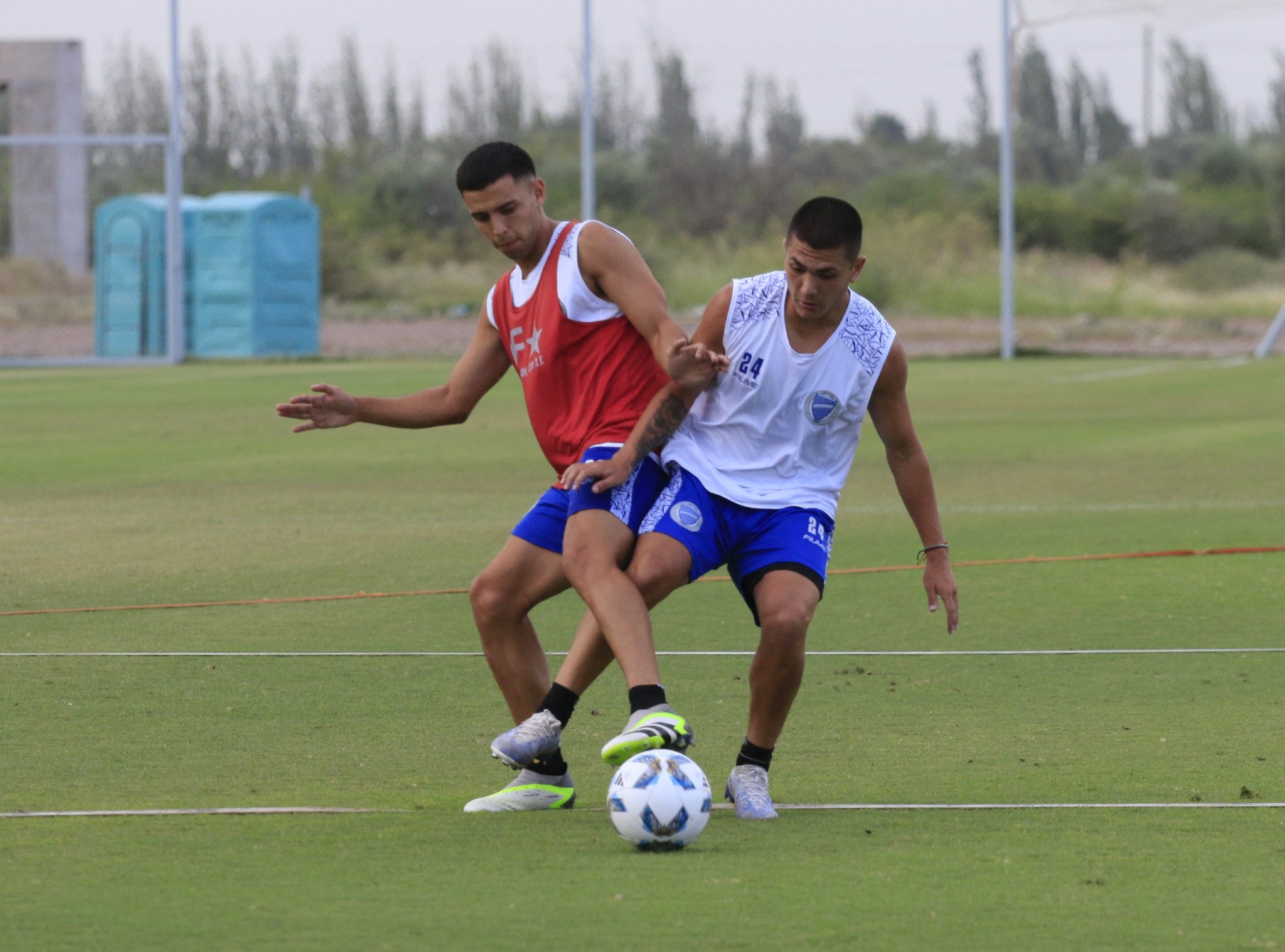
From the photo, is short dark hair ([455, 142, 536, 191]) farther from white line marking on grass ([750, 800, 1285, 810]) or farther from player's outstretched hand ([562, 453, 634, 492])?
white line marking on grass ([750, 800, 1285, 810])

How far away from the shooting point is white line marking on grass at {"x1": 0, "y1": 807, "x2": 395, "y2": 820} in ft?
17.6

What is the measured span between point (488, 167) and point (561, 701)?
5.00 ft

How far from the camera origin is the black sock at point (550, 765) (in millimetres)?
5625

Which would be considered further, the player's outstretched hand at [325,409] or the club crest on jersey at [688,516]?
the player's outstretched hand at [325,409]

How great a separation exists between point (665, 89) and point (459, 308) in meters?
22.9

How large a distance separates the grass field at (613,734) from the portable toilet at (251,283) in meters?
23.4

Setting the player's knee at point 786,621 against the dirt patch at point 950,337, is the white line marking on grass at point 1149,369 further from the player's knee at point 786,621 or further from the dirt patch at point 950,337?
the player's knee at point 786,621

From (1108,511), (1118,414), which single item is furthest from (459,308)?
(1108,511)

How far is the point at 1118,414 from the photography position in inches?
919

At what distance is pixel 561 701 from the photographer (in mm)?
5793

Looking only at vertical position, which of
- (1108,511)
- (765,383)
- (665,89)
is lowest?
(1108,511)

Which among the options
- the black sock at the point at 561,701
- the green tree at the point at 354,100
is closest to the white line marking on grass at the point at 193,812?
the black sock at the point at 561,701

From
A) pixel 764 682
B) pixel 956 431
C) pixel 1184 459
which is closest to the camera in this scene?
pixel 764 682

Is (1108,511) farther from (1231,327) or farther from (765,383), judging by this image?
(1231,327)
